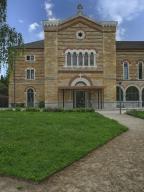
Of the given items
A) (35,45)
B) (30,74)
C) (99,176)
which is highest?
(35,45)

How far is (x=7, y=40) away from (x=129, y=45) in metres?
38.2

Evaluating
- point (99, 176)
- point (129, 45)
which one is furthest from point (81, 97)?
point (99, 176)

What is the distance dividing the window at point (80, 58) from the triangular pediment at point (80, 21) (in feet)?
11.1

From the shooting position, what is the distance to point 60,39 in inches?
1961

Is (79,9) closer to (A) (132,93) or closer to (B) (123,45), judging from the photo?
(B) (123,45)

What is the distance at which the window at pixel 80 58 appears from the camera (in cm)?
5003

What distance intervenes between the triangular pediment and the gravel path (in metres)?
39.9

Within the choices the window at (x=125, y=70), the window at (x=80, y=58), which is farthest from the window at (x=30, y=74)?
the window at (x=125, y=70)

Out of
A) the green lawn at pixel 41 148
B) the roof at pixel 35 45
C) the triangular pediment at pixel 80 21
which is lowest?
the green lawn at pixel 41 148

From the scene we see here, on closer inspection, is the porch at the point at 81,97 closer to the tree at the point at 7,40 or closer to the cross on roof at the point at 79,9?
the cross on roof at the point at 79,9

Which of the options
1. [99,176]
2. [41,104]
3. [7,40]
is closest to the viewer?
[99,176]

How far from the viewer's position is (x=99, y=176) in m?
8.74

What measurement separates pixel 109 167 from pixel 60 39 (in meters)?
41.4

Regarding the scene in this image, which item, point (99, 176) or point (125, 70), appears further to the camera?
point (125, 70)
